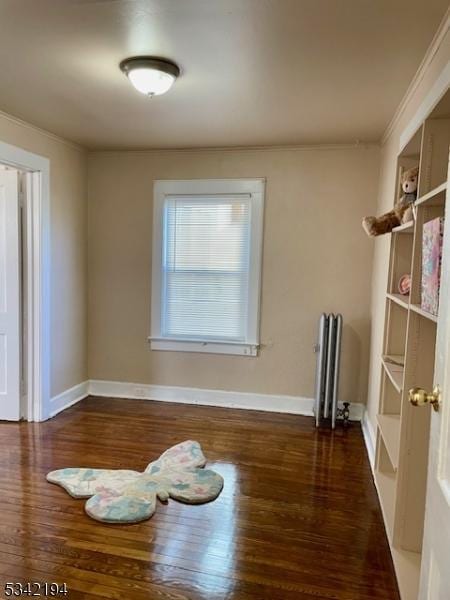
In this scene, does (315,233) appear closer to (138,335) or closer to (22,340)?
(138,335)

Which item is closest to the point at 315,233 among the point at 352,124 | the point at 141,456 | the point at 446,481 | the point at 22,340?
the point at 352,124

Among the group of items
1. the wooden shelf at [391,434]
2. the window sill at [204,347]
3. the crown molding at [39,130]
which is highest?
the crown molding at [39,130]

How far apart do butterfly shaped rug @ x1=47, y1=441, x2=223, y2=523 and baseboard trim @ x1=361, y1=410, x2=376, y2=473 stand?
1116 mm

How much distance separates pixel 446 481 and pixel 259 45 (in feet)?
6.44

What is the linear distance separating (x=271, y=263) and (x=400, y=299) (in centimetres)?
187

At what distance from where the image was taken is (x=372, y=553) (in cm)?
217

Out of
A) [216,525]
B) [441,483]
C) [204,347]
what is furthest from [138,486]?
[441,483]

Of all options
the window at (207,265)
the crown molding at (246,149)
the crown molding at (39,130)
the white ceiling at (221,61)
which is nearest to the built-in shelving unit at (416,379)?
the white ceiling at (221,61)

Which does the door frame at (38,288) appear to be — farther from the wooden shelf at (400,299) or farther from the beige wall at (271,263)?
the wooden shelf at (400,299)

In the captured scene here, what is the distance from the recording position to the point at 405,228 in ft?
7.67

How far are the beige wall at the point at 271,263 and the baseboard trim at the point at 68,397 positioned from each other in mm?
168

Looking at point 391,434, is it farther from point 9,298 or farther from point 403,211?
point 9,298

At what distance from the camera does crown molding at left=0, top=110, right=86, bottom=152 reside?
10.6 ft

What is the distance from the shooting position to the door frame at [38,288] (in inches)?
143
